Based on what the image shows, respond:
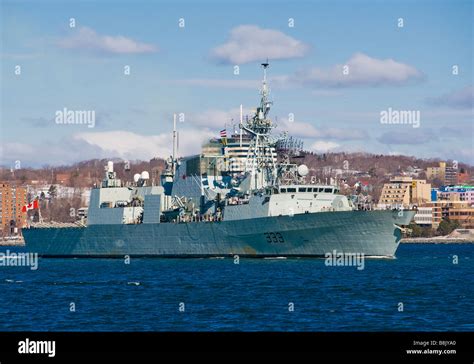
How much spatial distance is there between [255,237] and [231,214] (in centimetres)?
346

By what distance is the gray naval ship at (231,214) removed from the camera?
64562mm

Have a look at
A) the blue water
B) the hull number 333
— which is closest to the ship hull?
the hull number 333

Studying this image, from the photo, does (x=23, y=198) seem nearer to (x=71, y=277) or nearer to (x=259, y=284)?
(x=71, y=277)

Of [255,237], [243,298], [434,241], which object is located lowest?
[434,241]

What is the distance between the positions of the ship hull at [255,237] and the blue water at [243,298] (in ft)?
4.79

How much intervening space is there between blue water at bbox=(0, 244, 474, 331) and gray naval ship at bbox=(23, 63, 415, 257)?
224 centimetres

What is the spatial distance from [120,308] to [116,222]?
1752 inches

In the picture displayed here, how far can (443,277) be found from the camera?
2312 inches

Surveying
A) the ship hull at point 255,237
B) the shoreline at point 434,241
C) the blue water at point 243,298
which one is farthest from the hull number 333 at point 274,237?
the shoreline at point 434,241

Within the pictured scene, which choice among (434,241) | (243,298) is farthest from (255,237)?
(434,241)

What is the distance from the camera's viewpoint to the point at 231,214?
71.3m

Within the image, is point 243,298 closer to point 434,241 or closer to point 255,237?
point 255,237

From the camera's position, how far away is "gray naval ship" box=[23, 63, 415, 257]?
64562mm

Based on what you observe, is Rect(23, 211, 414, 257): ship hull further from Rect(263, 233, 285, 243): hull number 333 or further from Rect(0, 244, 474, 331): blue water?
Rect(0, 244, 474, 331): blue water
